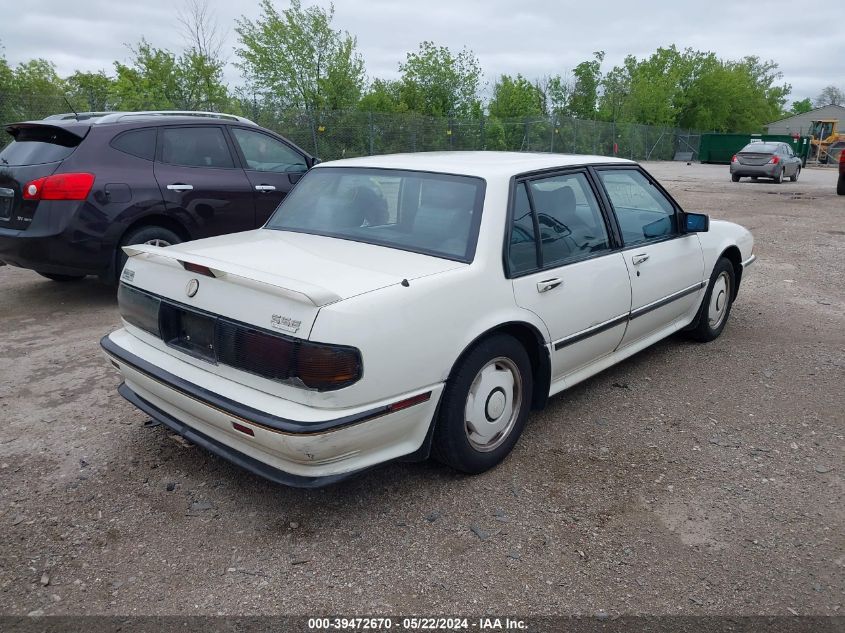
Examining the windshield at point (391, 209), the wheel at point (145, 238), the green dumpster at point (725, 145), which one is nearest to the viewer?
the windshield at point (391, 209)

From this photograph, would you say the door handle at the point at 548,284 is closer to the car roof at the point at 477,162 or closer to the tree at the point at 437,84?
the car roof at the point at 477,162

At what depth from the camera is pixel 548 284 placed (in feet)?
11.3

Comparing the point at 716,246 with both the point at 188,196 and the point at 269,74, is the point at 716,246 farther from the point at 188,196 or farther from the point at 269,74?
the point at 269,74

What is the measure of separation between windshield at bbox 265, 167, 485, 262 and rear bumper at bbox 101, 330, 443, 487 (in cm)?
85

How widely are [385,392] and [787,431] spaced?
2550mm

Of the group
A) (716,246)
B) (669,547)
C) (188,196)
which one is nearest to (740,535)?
(669,547)

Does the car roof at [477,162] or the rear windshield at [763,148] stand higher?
the rear windshield at [763,148]

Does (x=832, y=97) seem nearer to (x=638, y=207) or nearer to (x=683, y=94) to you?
(x=683, y=94)

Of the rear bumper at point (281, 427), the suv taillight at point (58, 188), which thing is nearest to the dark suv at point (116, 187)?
the suv taillight at point (58, 188)

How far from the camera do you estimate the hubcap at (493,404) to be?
3158 millimetres

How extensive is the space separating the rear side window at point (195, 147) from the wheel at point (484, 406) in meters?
4.53

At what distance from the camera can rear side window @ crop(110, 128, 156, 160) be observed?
6.06 m

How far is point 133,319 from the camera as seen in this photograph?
3357 millimetres

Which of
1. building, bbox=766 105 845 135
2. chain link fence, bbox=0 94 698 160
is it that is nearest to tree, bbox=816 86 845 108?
building, bbox=766 105 845 135
